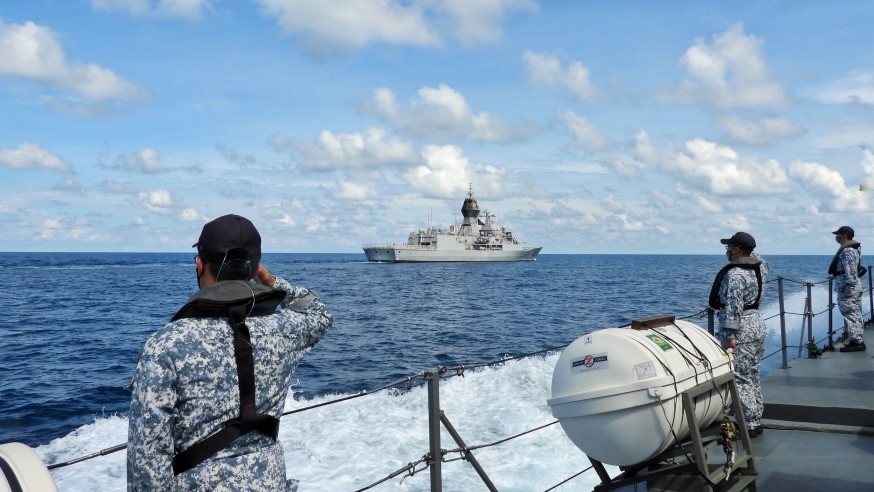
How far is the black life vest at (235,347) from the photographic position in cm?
210

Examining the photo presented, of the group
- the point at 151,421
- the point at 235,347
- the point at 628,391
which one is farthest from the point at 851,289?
the point at 151,421

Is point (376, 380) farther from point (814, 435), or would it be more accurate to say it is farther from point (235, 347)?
point (235, 347)

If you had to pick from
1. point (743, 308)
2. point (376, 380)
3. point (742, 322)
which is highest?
point (743, 308)

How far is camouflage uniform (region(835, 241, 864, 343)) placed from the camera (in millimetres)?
9391

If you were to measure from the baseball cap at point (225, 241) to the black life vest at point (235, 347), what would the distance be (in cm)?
11

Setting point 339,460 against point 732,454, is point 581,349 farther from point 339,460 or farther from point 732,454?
point 339,460

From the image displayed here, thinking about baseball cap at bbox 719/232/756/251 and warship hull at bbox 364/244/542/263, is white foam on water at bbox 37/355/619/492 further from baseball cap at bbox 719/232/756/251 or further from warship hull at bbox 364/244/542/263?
warship hull at bbox 364/244/542/263

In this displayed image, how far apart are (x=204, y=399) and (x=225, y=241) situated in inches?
21.5

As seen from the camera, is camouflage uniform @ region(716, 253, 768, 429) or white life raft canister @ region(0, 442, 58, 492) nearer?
white life raft canister @ region(0, 442, 58, 492)

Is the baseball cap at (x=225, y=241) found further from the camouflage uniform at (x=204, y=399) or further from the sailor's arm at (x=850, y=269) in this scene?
the sailor's arm at (x=850, y=269)

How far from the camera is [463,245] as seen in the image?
11100cm

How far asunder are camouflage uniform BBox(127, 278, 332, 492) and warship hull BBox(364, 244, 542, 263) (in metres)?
107

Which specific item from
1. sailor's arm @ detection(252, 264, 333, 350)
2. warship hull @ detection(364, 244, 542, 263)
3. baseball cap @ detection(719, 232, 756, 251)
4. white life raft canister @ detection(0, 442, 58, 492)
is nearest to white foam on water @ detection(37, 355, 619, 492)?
baseball cap @ detection(719, 232, 756, 251)

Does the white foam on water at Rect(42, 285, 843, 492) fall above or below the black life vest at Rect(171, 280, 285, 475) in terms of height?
below
